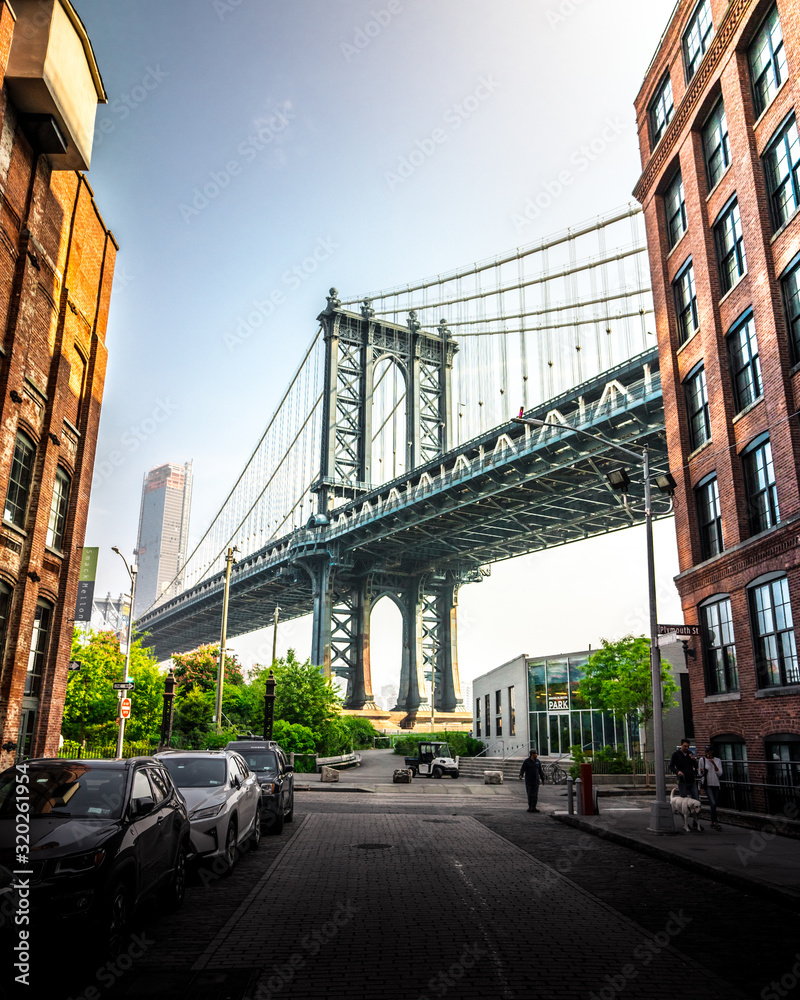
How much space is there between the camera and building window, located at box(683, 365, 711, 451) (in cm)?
2280

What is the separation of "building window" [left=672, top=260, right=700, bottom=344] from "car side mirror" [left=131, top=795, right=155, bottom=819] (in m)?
20.3

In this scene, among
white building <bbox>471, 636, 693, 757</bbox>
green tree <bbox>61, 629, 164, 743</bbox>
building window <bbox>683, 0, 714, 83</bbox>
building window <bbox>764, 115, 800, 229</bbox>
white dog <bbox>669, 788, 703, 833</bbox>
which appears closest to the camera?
white dog <bbox>669, 788, 703, 833</bbox>

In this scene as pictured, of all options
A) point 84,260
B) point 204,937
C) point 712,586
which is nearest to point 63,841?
point 204,937

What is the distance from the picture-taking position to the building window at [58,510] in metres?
21.3

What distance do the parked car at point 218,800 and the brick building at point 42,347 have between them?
24.6 ft

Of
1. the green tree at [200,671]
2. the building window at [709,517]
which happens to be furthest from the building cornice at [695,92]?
the green tree at [200,671]

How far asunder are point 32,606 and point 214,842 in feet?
35.2

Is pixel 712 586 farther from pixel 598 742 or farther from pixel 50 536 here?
pixel 598 742

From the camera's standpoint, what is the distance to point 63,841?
674cm

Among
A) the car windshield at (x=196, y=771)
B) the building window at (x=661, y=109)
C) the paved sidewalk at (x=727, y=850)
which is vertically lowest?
the paved sidewalk at (x=727, y=850)

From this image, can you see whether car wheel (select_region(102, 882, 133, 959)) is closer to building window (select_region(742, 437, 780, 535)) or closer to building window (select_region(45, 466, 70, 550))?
building window (select_region(45, 466, 70, 550))

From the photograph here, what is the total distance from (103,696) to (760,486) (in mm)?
30208

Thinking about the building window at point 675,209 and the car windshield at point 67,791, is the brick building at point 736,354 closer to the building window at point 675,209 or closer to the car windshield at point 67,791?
the building window at point 675,209

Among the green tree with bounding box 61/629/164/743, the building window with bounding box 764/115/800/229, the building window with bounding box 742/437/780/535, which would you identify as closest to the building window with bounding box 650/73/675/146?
the building window with bounding box 764/115/800/229
